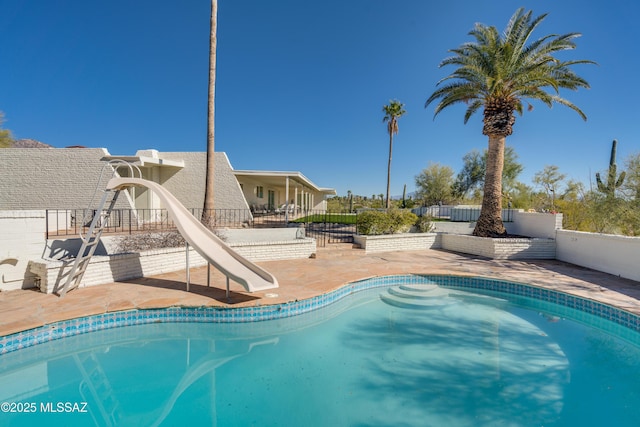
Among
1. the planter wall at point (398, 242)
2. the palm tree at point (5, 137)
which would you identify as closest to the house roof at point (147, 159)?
the planter wall at point (398, 242)

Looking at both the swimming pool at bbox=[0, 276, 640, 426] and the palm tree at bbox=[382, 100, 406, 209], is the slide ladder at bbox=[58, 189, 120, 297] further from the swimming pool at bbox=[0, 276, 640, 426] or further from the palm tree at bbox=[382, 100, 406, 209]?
the palm tree at bbox=[382, 100, 406, 209]

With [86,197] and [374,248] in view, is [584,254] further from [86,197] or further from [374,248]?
[86,197]

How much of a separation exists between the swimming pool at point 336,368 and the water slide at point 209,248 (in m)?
0.61

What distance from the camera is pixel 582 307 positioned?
5934mm

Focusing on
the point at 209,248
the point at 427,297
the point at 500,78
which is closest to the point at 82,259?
the point at 209,248

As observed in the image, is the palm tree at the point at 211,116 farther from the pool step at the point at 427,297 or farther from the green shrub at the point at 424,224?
the green shrub at the point at 424,224

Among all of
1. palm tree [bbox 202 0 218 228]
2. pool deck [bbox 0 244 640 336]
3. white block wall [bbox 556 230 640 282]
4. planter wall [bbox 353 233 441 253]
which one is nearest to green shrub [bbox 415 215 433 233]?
planter wall [bbox 353 233 441 253]

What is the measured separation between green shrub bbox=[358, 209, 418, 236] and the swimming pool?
A: 605 centimetres

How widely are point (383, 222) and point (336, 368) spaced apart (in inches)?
346

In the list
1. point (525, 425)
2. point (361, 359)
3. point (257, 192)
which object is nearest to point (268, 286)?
point (361, 359)

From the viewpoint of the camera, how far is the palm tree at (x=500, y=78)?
10086 mm

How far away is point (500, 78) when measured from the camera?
1028cm

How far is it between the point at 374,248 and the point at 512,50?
9023mm

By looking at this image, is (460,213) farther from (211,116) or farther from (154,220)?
(154,220)
